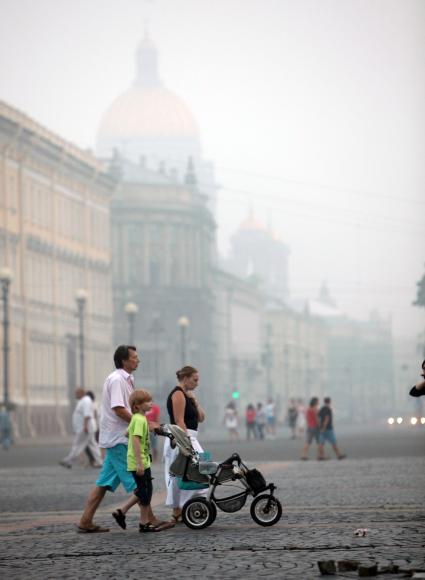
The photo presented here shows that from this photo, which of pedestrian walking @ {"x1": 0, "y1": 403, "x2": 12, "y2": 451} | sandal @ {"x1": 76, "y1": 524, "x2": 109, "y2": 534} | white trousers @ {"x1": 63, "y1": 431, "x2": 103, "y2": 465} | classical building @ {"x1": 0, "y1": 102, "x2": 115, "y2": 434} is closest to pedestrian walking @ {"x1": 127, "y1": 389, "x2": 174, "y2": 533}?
sandal @ {"x1": 76, "y1": 524, "x2": 109, "y2": 534}

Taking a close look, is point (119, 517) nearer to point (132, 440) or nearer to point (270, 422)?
point (132, 440)

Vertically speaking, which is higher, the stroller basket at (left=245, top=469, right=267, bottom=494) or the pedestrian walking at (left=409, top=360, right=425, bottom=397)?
the pedestrian walking at (left=409, top=360, right=425, bottom=397)

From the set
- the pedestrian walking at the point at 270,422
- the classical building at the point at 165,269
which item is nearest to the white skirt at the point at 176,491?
the pedestrian walking at the point at 270,422

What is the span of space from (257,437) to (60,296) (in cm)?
1335

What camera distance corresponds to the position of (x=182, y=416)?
19.4 metres

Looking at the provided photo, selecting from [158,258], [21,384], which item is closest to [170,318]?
[158,258]

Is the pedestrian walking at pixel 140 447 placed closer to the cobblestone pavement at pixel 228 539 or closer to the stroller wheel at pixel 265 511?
the cobblestone pavement at pixel 228 539

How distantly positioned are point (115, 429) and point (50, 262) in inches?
2691

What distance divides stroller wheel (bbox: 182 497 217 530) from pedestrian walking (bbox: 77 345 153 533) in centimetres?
54

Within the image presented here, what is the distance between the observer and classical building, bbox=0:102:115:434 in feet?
255

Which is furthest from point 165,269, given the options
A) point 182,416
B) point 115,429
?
point 115,429

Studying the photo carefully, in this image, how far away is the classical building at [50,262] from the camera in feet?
255

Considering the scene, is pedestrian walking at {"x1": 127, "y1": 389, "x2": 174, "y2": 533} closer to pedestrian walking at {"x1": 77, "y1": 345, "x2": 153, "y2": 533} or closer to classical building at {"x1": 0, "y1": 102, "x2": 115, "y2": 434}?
pedestrian walking at {"x1": 77, "y1": 345, "x2": 153, "y2": 533}

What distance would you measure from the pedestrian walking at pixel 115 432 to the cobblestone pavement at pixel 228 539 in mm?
265
